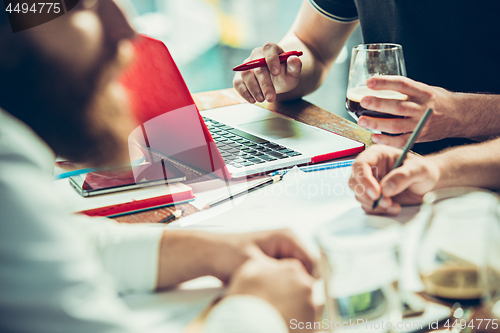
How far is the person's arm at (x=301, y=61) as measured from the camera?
982 mm

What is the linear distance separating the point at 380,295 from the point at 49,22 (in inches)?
16.0

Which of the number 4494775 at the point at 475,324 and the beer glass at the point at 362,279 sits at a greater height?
the beer glass at the point at 362,279

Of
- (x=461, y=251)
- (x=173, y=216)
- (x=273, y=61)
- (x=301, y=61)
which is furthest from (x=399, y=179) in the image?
(x=301, y=61)

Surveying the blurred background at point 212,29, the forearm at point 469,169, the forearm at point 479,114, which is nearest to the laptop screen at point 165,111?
the forearm at point 469,169

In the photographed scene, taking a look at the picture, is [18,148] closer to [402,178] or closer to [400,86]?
[402,178]

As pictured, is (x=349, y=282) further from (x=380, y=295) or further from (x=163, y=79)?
(x=163, y=79)

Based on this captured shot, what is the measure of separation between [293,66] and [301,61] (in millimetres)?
124

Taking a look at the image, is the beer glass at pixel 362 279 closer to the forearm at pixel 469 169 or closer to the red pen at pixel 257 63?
the forearm at pixel 469 169

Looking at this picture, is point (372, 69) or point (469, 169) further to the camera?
point (372, 69)

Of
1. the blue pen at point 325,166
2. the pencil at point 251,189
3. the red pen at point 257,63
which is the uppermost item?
the red pen at point 257,63

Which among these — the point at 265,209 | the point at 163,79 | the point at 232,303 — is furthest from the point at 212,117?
the point at 232,303

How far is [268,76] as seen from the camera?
0.98m

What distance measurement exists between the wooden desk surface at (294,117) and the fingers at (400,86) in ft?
0.56

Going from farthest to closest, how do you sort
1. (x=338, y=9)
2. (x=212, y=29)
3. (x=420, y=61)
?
(x=212, y=29) → (x=338, y=9) → (x=420, y=61)
